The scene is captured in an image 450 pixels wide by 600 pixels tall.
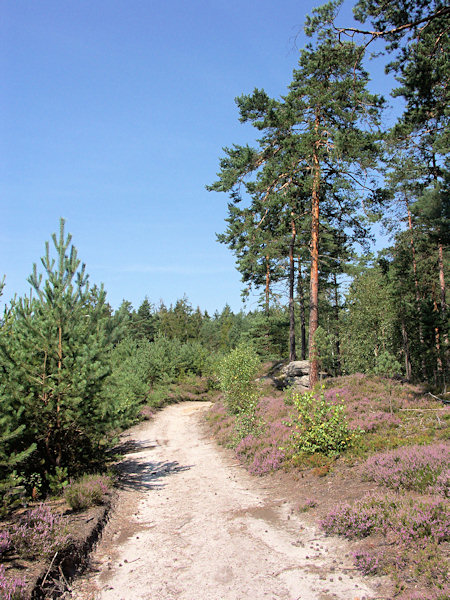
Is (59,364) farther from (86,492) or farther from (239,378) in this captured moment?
(239,378)

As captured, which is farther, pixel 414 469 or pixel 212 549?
pixel 414 469

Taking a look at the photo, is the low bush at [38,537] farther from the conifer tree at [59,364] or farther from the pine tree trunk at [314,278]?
the pine tree trunk at [314,278]

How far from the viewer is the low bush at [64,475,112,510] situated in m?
7.49

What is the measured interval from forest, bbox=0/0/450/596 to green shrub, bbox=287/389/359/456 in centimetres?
367

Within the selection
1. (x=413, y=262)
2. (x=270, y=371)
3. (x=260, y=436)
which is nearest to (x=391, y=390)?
(x=260, y=436)

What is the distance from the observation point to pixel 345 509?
6.37 m

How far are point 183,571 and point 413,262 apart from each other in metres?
31.5

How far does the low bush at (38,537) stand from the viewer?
527 centimetres

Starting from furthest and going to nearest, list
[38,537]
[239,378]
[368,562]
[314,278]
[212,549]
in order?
[239,378] → [314,278] → [212,549] → [38,537] → [368,562]

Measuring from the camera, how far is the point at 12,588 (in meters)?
4.30

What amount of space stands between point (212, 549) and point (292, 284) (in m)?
23.3

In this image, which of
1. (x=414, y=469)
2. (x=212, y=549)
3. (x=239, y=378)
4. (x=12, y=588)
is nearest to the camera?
(x=12, y=588)

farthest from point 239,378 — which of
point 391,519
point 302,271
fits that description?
point 302,271

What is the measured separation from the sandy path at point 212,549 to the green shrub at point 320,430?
159 centimetres
